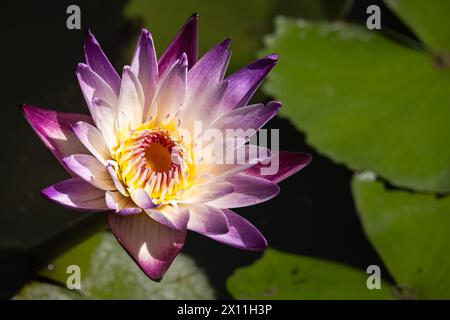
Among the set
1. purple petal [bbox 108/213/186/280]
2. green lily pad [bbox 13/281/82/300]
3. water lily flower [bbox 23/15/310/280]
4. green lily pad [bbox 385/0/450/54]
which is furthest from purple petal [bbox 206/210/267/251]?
green lily pad [bbox 385/0/450/54]

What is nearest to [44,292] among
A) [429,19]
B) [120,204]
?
[120,204]

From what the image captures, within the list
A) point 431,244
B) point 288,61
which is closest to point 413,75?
point 288,61

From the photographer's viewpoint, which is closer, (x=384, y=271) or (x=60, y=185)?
(x=60, y=185)

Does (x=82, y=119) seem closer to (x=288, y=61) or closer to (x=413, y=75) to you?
(x=288, y=61)

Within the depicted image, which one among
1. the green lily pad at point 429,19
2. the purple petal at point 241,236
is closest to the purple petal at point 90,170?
the purple petal at point 241,236

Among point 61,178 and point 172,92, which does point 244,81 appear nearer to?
point 172,92

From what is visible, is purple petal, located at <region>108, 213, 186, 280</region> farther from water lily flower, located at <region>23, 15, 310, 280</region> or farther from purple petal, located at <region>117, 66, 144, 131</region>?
purple petal, located at <region>117, 66, 144, 131</region>
